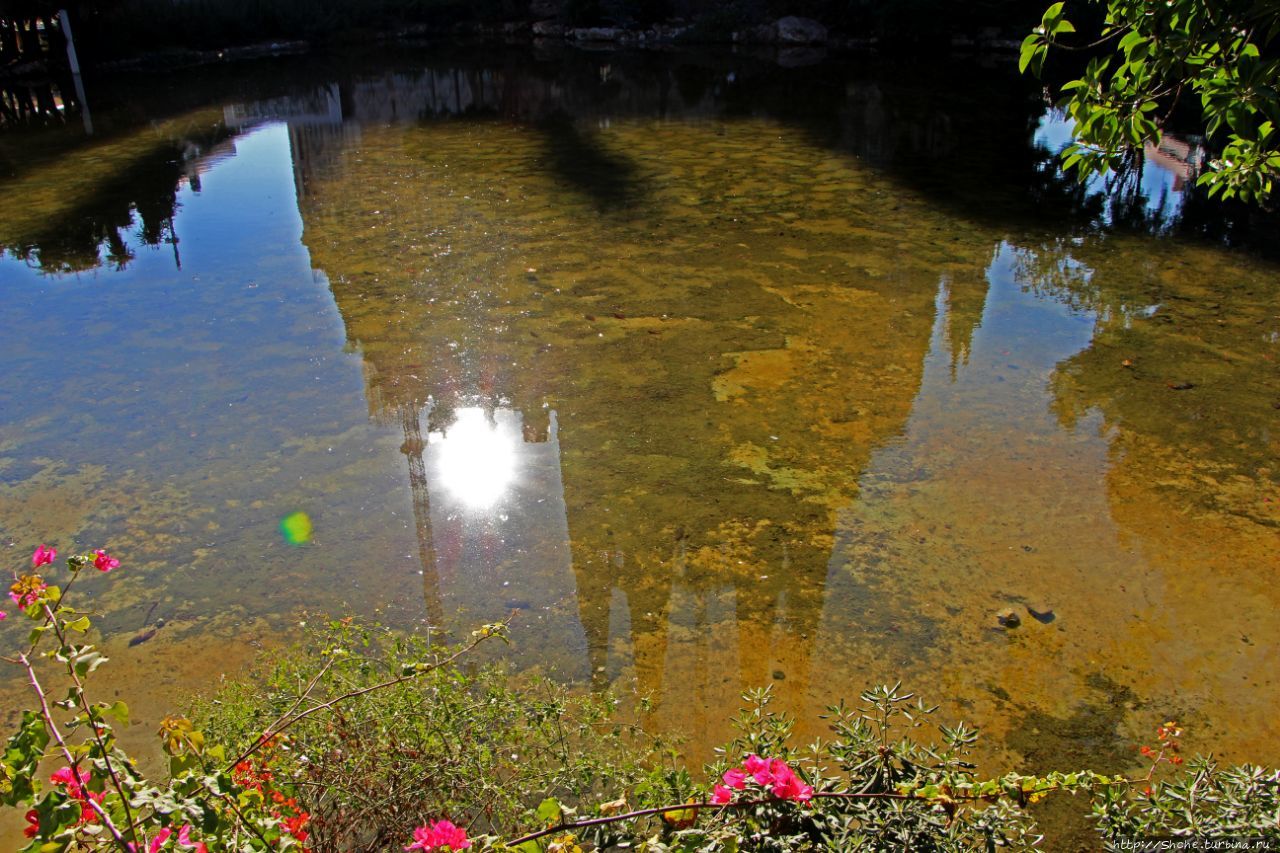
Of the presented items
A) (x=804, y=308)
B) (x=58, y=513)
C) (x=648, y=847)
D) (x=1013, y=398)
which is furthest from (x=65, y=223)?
(x=648, y=847)

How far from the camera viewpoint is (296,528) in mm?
2615

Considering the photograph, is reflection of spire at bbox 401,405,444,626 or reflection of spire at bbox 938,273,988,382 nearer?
reflection of spire at bbox 401,405,444,626

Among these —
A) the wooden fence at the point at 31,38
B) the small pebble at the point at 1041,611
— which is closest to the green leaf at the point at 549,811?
the small pebble at the point at 1041,611

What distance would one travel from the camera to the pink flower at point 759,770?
1199 mm

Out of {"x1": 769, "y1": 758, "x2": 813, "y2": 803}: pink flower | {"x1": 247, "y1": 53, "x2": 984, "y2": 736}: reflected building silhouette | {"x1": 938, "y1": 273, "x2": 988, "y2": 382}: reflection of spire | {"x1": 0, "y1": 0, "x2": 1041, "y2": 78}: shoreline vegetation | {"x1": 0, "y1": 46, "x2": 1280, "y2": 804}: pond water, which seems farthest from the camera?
{"x1": 0, "y1": 0, "x2": 1041, "y2": 78}: shoreline vegetation

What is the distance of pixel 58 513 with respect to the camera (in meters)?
2.67

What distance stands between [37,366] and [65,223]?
91.1 inches

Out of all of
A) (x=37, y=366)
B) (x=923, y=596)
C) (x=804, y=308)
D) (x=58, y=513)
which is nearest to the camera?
(x=923, y=596)

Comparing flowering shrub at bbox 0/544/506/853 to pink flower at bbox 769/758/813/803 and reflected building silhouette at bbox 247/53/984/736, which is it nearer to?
pink flower at bbox 769/758/813/803

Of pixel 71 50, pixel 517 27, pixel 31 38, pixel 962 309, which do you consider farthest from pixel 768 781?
pixel 517 27

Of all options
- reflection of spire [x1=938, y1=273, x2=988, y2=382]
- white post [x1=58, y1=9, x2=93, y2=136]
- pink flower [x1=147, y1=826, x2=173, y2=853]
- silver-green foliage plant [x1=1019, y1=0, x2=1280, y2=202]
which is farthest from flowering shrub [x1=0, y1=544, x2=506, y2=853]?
white post [x1=58, y1=9, x2=93, y2=136]

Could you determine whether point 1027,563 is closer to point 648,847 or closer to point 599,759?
point 599,759

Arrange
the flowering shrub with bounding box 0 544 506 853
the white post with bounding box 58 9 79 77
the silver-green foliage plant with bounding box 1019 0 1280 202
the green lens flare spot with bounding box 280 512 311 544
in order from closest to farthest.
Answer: the flowering shrub with bounding box 0 544 506 853
the silver-green foliage plant with bounding box 1019 0 1280 202
the green lens flare spot with bounding box 280 512 311 544
the white post with bounding box 58 9 79 77

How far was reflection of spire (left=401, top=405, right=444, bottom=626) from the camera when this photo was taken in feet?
7.70
